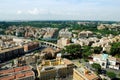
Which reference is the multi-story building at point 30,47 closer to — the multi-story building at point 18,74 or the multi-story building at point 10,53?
the multi-story building at point 10,53

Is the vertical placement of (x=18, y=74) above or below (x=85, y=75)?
Answer: below

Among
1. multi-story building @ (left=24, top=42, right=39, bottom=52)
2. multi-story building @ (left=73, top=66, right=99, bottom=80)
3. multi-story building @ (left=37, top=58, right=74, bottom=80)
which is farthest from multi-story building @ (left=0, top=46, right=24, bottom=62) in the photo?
multi-story building @ (left=73, top=66, right=99, bottom=80)

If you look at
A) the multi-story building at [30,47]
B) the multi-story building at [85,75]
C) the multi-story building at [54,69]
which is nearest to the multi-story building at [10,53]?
the multi-story building at [30,47]

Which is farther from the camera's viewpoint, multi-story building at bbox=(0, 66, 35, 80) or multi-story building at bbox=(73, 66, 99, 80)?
multi-story building at bbox=(0, 66, 35, 80)

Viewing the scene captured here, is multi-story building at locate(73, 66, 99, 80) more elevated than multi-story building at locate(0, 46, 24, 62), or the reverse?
multi-story building at locate(73, 66, 99, 80)

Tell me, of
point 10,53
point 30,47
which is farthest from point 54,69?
point 30,47

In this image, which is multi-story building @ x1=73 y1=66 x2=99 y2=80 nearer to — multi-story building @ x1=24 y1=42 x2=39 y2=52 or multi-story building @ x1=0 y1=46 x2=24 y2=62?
multi-story building @ x1=0 y1=46 x2=24 y2=62

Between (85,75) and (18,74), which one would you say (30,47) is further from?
(85,75)

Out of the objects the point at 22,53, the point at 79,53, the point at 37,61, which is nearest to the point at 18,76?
the point at 37,61
